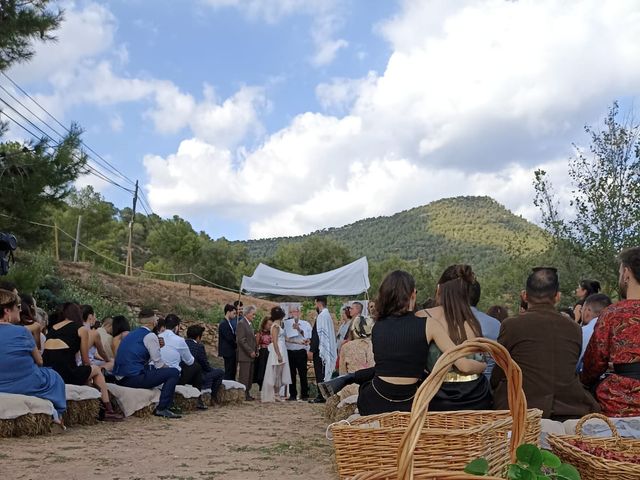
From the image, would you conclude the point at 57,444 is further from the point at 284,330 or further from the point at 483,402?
the point at 284,330

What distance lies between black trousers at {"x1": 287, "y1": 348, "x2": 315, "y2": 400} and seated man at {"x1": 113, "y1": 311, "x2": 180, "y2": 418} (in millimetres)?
3987

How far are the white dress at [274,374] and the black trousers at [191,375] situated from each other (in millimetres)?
1969

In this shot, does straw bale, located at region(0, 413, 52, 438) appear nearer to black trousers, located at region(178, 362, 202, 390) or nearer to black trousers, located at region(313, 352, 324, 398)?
black trousers, located at region(178, 362, 202, 390)

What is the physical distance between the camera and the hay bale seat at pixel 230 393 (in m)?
11.3

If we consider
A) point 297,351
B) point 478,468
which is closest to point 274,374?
point 297,351

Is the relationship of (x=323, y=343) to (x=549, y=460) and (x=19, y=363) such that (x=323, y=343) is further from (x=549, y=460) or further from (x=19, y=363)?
(x=549, y=460)

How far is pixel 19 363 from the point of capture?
7016 millimetres

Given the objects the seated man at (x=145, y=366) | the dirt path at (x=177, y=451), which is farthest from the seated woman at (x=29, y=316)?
the seated man at (x=145, y=366)

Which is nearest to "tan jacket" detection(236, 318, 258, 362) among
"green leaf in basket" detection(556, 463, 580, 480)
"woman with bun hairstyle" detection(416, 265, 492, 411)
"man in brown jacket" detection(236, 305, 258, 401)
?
"man in brown jacket" detection(236, 305, 258, 401)

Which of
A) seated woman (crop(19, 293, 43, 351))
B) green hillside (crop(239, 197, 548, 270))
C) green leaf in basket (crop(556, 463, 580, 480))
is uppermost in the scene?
green hillside (crop(239, 197, 548, 270))

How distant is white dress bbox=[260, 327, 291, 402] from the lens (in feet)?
40.8

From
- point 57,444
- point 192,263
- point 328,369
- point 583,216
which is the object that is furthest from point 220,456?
point 192,263

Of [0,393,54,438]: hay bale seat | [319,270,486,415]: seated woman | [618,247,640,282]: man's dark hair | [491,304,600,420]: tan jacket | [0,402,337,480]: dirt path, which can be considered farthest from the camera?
[0,393,54,438]: hay bale seat

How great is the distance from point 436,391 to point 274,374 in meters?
11.0
